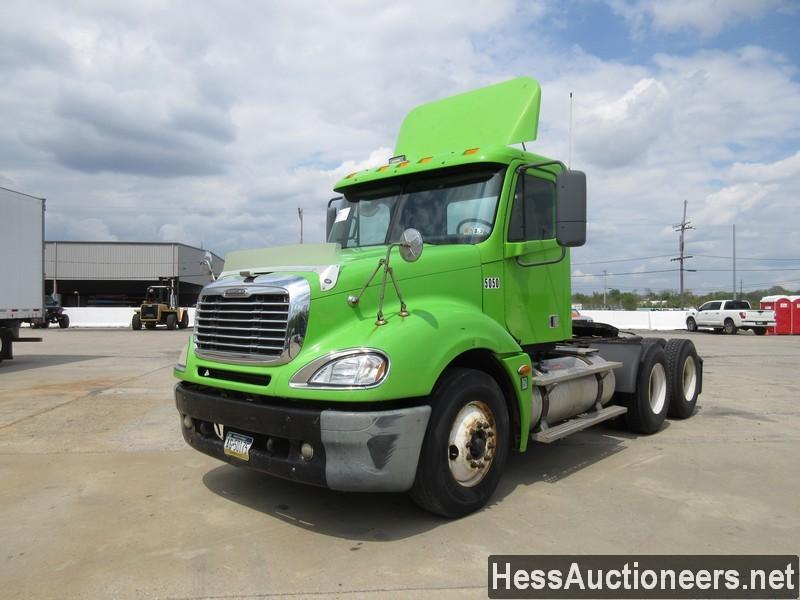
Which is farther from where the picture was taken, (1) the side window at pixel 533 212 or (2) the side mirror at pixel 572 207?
(1) the side window at pixel 533 212

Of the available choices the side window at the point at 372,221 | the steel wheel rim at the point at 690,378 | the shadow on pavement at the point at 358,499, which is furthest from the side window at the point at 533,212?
the steel wheel rim at the point at 690,378

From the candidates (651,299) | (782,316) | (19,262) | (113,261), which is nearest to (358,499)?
(19,262)

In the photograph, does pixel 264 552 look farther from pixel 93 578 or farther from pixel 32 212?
pixel 32 212

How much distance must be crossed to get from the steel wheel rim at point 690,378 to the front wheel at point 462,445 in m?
4.24

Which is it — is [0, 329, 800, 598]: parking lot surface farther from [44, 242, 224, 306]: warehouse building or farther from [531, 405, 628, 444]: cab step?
[44, 242, 224, 306]: warehouse building

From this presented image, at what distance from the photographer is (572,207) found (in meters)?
4.48

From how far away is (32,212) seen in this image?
1466 centimetres

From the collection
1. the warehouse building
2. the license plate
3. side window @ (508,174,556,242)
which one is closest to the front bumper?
the license plate

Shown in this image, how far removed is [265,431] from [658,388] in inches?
195

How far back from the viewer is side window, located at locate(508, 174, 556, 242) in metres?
4.89

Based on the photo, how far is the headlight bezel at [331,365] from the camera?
11.4 ft

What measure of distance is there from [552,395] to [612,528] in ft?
4.53

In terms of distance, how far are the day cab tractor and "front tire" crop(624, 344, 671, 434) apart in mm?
29134

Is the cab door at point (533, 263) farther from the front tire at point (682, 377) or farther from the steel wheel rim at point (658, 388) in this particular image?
the front tire at point (682, 377)
